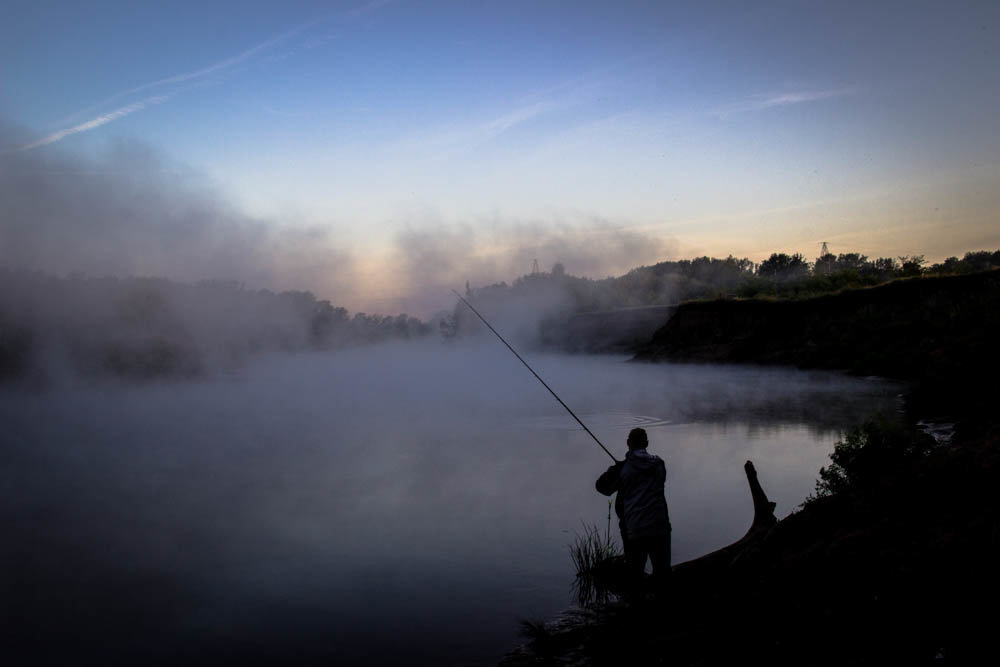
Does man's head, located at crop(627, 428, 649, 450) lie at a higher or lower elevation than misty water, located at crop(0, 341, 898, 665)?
higher

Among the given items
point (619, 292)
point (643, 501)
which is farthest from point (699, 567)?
point (619, 292)

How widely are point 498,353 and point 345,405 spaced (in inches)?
3569

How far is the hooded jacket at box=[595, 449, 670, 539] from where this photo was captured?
299 inches

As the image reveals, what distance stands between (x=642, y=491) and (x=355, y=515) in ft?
33.1

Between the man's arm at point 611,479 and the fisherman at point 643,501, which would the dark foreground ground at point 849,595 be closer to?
the fisherman at point 643,501

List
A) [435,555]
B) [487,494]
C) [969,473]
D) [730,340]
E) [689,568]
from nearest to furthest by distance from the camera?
[969,473] < [689,568] < [435,555] < [487,494] < [730,340]

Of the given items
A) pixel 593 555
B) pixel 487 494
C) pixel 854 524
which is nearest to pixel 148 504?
pixel 487 494

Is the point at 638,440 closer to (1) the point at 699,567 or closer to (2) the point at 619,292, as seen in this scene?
(1) the point at 699,567

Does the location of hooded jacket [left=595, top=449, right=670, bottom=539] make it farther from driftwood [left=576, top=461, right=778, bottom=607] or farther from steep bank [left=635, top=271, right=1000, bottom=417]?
steep bank [left=635, top=271, right=1000, bottom=417]

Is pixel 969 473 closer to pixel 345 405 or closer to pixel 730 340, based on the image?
pixel 345 405

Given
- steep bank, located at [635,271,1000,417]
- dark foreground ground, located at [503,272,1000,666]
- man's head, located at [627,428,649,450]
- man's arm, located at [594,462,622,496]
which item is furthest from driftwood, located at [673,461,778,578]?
steep bank, located at [635,271,1000,417]

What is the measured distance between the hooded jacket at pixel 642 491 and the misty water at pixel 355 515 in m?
2.27

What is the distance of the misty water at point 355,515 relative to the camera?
948 centimetres

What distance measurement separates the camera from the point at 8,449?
29.4 m
